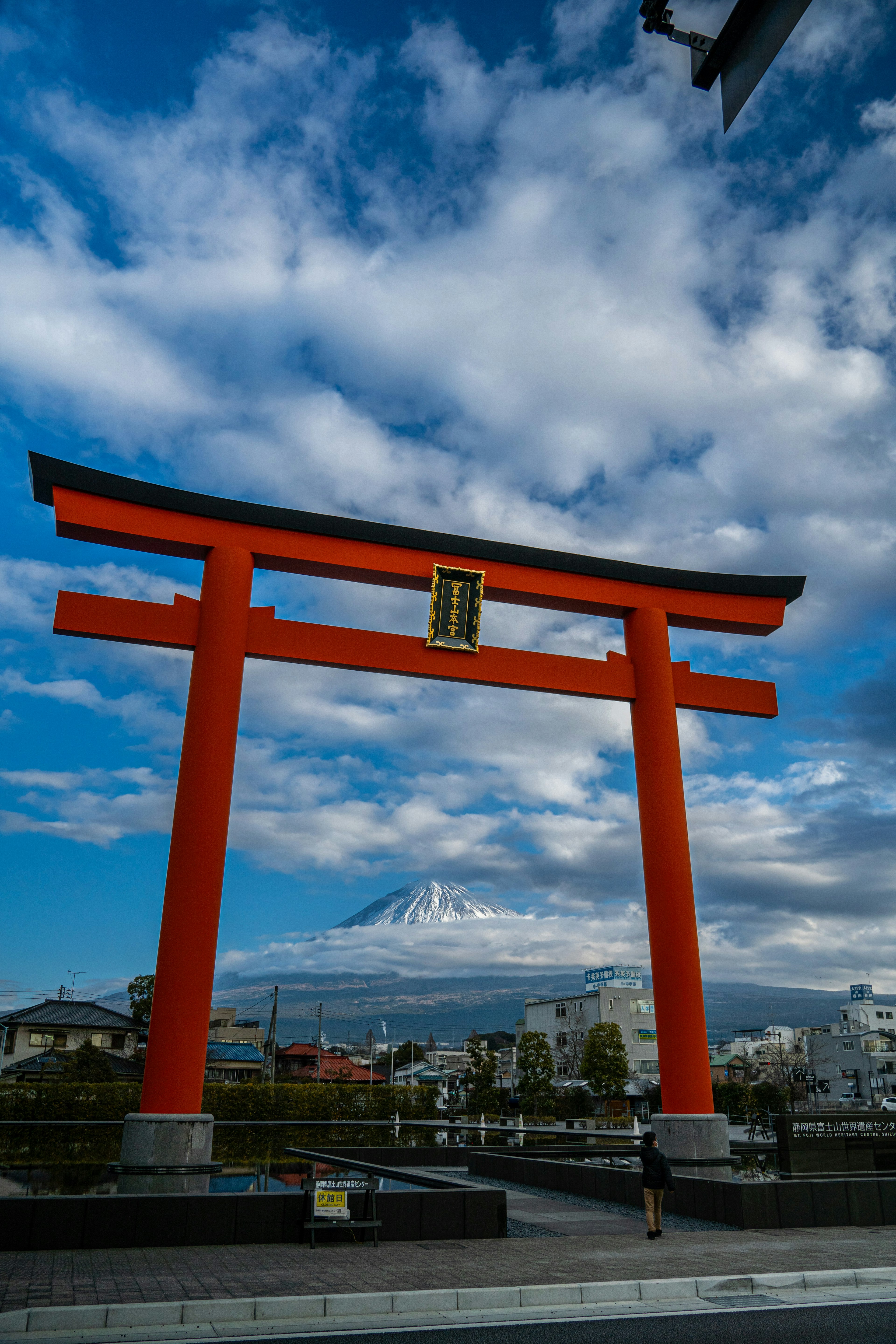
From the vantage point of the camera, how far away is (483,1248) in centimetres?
872

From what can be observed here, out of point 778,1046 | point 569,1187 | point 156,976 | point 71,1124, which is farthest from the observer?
point 778,1046

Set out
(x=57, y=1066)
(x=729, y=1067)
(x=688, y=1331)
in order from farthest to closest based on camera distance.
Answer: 1. (x=729, y=1067)
2. (x=57, y=1066)
3. (x=688, y=1331)

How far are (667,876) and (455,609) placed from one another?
5.37 meters

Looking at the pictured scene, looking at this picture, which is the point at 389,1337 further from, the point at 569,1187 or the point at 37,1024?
the point at 37,1024

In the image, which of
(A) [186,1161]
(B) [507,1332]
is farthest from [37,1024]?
(B) [507,1332]

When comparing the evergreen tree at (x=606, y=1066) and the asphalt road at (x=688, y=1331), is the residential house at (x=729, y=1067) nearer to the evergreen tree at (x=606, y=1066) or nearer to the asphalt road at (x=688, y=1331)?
the evergreen tree at (x=606, y=1066)

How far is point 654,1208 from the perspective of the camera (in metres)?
9.63

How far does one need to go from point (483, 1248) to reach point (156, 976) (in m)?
5.34

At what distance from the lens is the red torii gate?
11.9 m

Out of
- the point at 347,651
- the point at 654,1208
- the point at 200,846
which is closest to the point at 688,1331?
the point at 654,1208

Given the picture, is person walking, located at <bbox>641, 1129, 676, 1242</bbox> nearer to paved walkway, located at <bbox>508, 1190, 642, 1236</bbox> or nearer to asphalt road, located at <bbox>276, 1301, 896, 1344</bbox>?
paved walkway, located at <bbox>508, 1190, 642, 1236</bbox>

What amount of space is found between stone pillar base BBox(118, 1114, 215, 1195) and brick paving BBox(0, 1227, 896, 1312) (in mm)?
2455

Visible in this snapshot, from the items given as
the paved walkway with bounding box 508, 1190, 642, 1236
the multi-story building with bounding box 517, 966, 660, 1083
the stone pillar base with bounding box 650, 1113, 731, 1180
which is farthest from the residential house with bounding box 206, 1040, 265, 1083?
the stone pillar base with bounding box 650, 1113, 731, 1180

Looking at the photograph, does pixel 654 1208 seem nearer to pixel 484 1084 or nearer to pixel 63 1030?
pixel 484 1084
